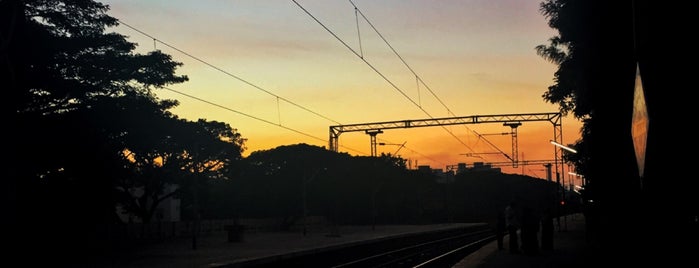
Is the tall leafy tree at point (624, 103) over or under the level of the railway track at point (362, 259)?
over

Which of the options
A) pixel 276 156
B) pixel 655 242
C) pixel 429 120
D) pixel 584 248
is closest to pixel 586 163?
pixel 584 248

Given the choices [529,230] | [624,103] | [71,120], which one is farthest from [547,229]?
[71,120]

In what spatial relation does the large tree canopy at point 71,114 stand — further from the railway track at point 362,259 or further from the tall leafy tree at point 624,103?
the tall leafy tree at point 624,103

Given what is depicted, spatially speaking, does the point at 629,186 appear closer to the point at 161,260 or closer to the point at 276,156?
the point at 161,260

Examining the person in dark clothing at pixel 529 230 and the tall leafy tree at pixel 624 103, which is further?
the person in dark clothing at pixel 529 230

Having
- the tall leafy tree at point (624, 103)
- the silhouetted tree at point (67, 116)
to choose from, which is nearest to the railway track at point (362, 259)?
the tall leafy tree at point (624, 103)

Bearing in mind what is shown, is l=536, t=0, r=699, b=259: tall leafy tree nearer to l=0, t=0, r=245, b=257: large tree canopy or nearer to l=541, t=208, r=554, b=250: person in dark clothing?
l=541, t=208, r=554, b=250: person in dark clothing

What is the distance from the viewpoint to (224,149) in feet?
217

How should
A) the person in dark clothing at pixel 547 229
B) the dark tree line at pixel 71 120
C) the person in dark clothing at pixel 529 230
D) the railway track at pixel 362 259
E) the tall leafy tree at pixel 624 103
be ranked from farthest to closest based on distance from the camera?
the dark tree line at pixel 71 120 < the railway track at pixel 362 259 < the person in dark clothing at pixel 547 229 < the person in dark clothing at pixel 529 230 < the tall leafy tree at pixel 624 103

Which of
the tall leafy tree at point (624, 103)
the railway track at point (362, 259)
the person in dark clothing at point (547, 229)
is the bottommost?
the railway track at point (362, 259)

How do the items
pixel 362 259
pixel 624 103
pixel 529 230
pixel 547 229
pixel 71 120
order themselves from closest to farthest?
pixel 624 103
pixel 529 230
pixel 547 229
pixel 362 259
pixel 71 120

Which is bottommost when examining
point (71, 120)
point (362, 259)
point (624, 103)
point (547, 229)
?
point (362, 259)

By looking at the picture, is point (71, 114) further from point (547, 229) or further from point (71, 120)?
point (547, 229)

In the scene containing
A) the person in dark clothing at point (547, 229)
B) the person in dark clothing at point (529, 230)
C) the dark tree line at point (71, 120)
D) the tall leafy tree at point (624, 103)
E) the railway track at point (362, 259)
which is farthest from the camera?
the dark tree line at point (71, 120)
